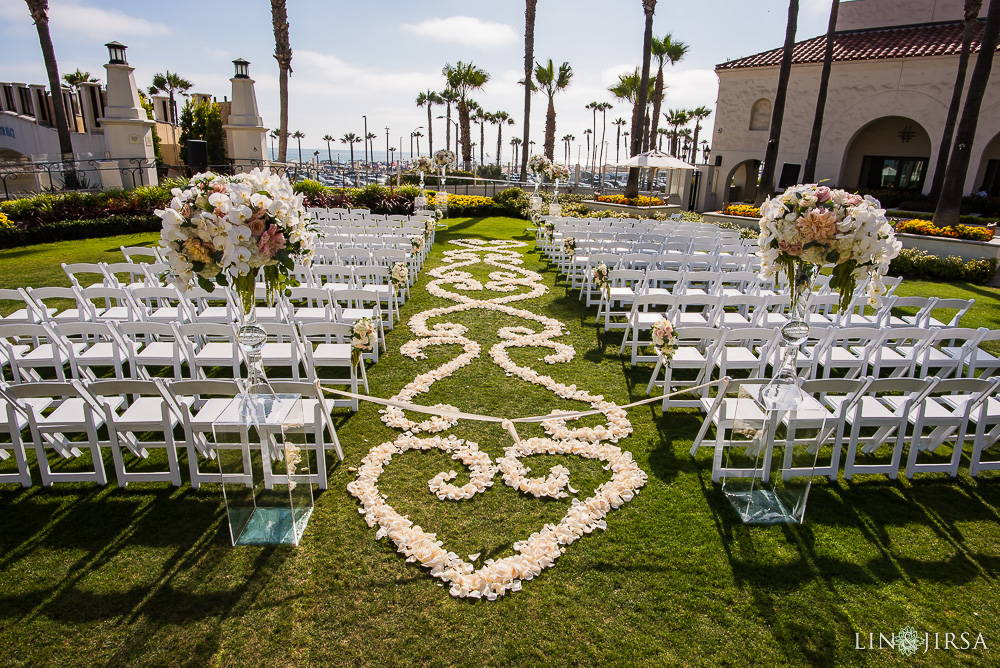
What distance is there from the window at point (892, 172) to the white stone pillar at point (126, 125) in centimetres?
3214

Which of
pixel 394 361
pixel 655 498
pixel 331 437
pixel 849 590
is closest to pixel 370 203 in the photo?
pixel 394 361

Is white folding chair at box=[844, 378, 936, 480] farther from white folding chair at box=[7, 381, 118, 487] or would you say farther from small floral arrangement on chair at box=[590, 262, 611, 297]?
white folding chair at box=[7, 381, 118, 487]

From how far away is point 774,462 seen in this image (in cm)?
435

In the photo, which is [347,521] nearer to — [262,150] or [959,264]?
[959,264]

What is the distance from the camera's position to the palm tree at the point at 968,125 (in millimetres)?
13844

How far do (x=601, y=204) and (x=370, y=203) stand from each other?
10.5m

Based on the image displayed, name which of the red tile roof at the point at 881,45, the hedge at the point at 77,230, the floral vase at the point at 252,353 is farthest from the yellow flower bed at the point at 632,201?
the floral vase at the point at 252,353

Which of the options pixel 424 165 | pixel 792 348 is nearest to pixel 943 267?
pixel 792 348

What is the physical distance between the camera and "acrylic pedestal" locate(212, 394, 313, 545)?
12.8ft

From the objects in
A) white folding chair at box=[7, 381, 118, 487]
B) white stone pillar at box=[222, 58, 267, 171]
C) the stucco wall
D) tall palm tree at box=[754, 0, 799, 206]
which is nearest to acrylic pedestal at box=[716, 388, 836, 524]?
white folding chair at box=[7, 381, 118, 487]

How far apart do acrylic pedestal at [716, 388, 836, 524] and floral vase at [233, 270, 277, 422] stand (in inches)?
147

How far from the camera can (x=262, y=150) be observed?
963 inches

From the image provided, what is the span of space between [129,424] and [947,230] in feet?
64.4

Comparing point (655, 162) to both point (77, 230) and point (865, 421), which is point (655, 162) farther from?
point (77, 230)
